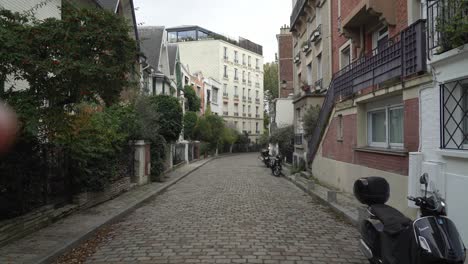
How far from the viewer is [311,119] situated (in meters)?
19.2

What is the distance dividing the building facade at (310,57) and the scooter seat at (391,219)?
13869 millimetres

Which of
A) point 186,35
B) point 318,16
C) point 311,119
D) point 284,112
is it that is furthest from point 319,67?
point 186,35

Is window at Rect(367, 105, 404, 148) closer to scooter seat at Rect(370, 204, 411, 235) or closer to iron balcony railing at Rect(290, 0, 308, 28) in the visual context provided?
scooter seat at Rect(370, 204, 411, 235)

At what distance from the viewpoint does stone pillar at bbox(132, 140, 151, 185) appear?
52.6 feet

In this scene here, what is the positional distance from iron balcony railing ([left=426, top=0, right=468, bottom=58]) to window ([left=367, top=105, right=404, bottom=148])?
290 centimetres

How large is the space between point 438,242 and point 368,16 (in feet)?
32.8

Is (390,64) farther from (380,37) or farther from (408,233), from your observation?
(408,233)

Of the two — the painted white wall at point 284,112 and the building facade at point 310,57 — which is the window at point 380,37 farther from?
the painted white wall at point 284,112

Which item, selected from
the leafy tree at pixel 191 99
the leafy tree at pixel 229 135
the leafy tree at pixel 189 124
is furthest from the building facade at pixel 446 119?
the leafy tree at pixel 229 135

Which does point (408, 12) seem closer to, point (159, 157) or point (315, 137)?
point (315, 137)

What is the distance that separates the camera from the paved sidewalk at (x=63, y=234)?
6.24 m

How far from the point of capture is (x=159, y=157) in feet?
61.9

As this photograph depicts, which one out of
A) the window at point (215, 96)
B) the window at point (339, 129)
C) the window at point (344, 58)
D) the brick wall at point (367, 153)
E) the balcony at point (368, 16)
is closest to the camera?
the brick wall at point (367, 153)

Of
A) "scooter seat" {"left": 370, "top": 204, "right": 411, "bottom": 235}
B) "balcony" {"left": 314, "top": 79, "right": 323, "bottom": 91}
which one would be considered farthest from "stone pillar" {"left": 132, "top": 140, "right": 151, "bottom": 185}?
"scooter seat" {"left": 370, "top": 204, "right": 411, "bottom": 235}
